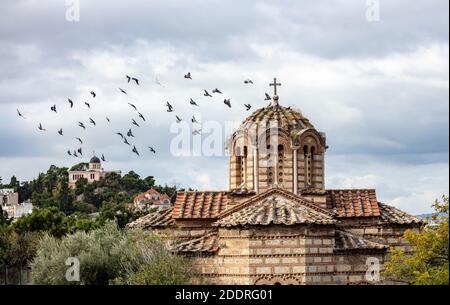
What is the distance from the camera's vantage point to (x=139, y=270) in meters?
42.1

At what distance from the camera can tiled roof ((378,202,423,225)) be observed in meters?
48.9

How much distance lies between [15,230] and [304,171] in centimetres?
3581

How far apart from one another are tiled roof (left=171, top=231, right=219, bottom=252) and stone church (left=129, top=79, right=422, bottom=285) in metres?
0.04

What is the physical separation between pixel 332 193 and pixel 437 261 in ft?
37.4

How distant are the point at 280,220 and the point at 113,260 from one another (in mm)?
7516

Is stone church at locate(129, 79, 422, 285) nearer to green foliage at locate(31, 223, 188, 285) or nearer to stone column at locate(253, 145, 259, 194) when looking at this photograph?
stone column at locate(253, 145, 259, 194)

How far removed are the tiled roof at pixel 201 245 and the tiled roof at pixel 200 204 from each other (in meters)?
2.30
